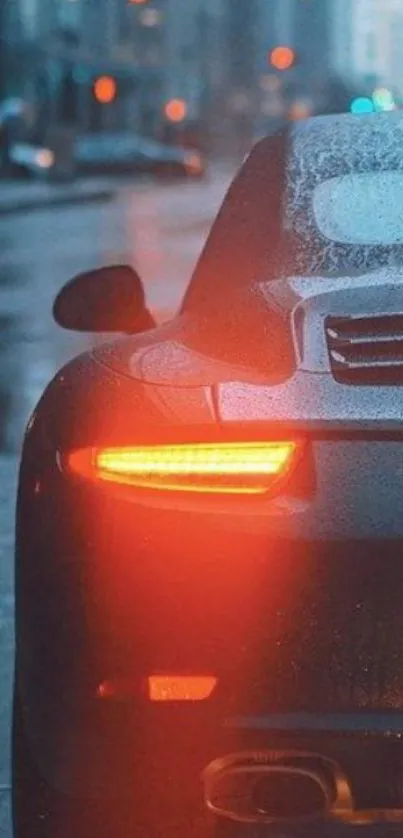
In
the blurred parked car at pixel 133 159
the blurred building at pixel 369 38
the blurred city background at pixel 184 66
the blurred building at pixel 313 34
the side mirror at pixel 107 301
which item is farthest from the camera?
the blurred building at pixel 369 38

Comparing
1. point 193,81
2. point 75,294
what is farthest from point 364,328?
point 193,81

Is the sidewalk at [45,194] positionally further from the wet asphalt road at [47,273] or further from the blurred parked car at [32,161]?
the wet asphalt road at [47,273]

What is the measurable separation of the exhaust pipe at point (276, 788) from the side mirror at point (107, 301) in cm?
171

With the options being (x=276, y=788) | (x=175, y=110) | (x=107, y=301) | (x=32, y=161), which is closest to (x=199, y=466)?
(x=276, y=788)

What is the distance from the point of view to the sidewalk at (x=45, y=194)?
131ft

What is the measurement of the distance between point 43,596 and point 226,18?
116641 mm

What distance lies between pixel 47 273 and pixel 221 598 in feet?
63.5

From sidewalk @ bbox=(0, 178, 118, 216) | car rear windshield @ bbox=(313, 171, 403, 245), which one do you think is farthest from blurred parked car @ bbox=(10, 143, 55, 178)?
car rear windshield @ bbox=(313, 171, 403, 245)

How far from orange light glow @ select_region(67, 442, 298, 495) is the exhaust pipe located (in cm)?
41

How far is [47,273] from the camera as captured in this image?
72.2 feet

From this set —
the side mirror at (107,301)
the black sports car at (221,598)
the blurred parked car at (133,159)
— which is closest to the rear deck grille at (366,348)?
the black sports car at (221,598)

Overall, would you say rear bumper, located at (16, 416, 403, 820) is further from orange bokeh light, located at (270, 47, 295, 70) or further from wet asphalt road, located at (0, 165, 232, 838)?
orange bokeh light, located at (270, 47, 295, 70)

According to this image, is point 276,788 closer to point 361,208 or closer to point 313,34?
point 361,208

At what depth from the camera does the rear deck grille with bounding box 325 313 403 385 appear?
2938 millimetres
